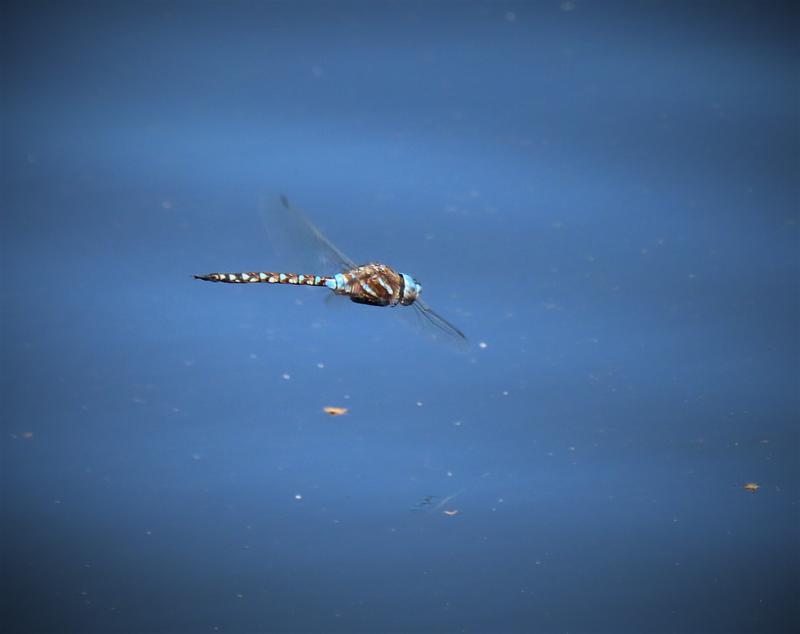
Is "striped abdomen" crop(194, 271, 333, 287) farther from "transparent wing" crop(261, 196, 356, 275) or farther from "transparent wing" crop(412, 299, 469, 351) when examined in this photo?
"transparent wing" crop(412, 299, 469, 351)

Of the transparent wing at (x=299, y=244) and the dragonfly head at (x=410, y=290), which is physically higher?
the transparent wing at (x=299, y=244)

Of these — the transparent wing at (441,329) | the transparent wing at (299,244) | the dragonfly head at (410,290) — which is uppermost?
the transparent wing at (299,244)

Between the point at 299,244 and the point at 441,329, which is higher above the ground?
the point at 299,244

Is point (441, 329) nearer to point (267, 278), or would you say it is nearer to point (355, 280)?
point (355, 280)

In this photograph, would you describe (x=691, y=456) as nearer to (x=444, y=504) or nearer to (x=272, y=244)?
(x=444, y=504)

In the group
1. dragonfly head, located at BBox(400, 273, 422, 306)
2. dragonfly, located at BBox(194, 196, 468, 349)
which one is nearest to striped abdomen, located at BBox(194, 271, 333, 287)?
dragonfly, located at BBox(194, 196, 468, 349)

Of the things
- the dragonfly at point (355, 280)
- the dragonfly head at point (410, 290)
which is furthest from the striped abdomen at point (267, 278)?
the dragonfly head at point (410, 290)

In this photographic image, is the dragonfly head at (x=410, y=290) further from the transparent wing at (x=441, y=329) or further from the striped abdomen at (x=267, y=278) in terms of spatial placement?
the striped abdomen at (x=267, y=278)

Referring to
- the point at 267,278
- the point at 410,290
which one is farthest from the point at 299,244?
the point at 410,290
